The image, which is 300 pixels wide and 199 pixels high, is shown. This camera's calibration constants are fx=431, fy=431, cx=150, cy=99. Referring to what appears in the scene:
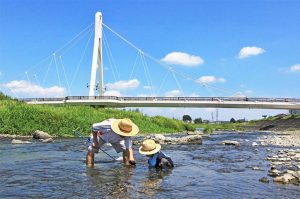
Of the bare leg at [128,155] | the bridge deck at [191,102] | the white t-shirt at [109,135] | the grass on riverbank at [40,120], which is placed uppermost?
the bridge deck at [191,102]

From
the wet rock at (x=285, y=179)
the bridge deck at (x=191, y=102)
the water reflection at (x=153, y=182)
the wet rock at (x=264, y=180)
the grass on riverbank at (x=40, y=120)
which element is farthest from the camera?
the bridge deck at (x=191, y=102)

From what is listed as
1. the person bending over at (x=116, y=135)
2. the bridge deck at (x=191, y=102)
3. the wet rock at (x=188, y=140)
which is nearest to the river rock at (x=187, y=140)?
the wet rock at (x=188, y=140)

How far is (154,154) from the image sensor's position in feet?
34.1

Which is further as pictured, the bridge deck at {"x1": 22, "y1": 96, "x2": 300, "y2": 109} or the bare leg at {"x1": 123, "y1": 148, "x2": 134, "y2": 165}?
the bridge deck at {"x1": 22, "y1": 96, "x2": 300, "y2": 109}

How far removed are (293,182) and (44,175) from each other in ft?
16.6

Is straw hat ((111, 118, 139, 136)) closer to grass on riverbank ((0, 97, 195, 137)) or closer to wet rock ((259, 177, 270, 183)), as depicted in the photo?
wet rock ((259, 177, 270, 183))

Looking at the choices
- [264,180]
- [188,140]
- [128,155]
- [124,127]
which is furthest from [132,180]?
[188,140]

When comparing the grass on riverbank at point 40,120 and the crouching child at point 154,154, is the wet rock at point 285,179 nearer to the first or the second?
the crouching child at point 154,154

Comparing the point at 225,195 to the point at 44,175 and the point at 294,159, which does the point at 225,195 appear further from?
the point at 294,159

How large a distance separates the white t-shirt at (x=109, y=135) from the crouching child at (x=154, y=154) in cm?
39

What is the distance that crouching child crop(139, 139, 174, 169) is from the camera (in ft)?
33.2

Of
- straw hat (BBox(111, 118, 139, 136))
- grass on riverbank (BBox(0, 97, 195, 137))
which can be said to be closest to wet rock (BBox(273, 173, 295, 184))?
straw hat (BBox(111, 118, 139, 136))

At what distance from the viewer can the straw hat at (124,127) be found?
977 cm

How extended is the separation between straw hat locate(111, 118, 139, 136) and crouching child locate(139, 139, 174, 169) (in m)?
0.51
